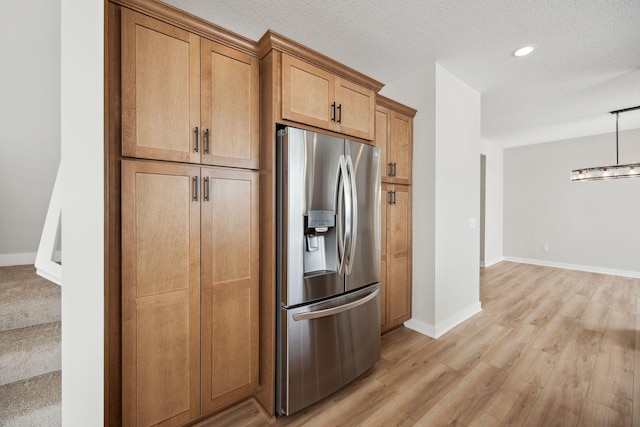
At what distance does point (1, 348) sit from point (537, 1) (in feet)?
13.0

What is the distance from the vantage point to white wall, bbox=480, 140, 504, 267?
19.0 ft

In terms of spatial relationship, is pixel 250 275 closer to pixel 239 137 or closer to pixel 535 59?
pixel 239 137

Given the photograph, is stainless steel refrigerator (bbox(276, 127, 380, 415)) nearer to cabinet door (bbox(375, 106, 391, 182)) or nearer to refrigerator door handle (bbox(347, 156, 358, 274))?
refrigerator door handle (bbox(347, 156, 358, 274))

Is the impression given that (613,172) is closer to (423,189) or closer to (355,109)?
(423,189)

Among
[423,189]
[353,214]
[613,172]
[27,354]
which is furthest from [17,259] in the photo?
[613,172]

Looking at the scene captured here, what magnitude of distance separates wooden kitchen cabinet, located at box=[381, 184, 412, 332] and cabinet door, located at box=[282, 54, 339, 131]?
1.07 meters

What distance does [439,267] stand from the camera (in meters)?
2.74

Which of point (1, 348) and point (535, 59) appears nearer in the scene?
point (1, 348)

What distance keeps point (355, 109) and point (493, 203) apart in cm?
551

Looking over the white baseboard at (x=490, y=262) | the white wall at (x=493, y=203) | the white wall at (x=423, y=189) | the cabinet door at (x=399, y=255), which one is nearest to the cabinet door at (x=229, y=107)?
the cabinet door at (x=399, y=255)

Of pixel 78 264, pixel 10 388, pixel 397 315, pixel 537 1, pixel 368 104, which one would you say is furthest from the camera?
pixel 397 315

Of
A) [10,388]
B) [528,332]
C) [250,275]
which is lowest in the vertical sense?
[528,332]

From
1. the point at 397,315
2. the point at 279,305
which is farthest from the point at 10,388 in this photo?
the point at 397,315

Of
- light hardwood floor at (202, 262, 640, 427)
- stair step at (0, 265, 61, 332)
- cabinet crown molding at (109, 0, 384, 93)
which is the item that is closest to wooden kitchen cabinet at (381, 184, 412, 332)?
light hardwood floor at (202, 262, 640, 427)
